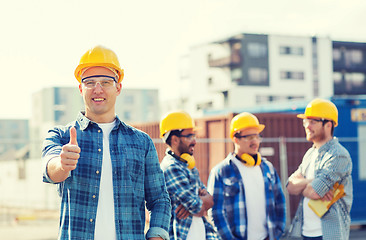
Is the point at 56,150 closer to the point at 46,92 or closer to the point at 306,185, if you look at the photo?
the point at 306,185

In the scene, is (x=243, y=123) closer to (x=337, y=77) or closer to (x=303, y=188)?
(x=303, y=188)

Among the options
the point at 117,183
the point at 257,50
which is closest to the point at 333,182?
the point at 117,183

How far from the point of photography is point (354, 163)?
39.3 ft

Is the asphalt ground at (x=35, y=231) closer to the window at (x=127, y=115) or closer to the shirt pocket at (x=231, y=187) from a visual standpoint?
the shirt pocket at (x=231, y=187)

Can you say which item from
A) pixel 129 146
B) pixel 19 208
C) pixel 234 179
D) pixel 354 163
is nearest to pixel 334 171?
pixel 234 179

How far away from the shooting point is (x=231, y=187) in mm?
5297

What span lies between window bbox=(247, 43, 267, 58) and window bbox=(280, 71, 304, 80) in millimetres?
3404

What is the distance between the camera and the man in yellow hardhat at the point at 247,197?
5.21 m

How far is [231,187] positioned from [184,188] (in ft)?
1.88

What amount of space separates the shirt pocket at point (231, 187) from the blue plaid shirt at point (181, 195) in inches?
13.8

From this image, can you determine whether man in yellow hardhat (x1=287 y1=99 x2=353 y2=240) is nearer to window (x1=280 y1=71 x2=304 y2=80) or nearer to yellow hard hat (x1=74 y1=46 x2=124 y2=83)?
yellow hard hat (x1=74 y1=46 x2=124 y2=83)

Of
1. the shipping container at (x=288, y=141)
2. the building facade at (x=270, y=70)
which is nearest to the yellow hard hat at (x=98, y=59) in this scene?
the shipping container at (x=288, y=141)

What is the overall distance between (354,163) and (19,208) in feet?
24.5

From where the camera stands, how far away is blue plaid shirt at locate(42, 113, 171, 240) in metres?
2.82
